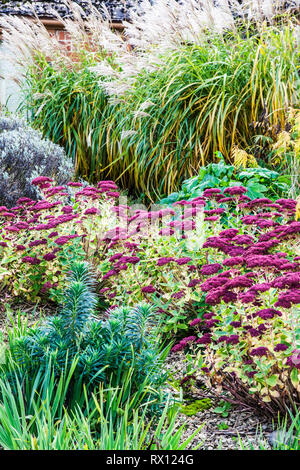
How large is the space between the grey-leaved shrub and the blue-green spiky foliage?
3.32 m

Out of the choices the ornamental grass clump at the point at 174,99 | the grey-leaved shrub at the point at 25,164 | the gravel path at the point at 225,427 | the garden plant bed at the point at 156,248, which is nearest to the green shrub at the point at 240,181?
the garden plant bed at the point at 156,248

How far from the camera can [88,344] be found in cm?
229

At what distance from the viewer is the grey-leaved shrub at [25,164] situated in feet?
18.2

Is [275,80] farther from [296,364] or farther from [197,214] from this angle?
[296,364]

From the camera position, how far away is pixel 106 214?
417 cm

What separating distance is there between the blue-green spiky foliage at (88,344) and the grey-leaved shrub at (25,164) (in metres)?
3.32

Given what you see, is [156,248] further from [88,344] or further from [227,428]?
[227,428]

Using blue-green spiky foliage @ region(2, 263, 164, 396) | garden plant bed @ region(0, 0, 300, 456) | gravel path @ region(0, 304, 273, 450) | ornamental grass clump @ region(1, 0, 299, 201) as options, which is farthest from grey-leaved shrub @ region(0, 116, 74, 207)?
gravel path @ region(0, 304, 273, 450)

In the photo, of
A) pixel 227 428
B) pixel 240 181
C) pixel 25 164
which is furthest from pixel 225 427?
pixel 25 164

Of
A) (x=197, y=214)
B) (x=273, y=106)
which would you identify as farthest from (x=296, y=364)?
(x=273, y=106)

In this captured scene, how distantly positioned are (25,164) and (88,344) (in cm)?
387
